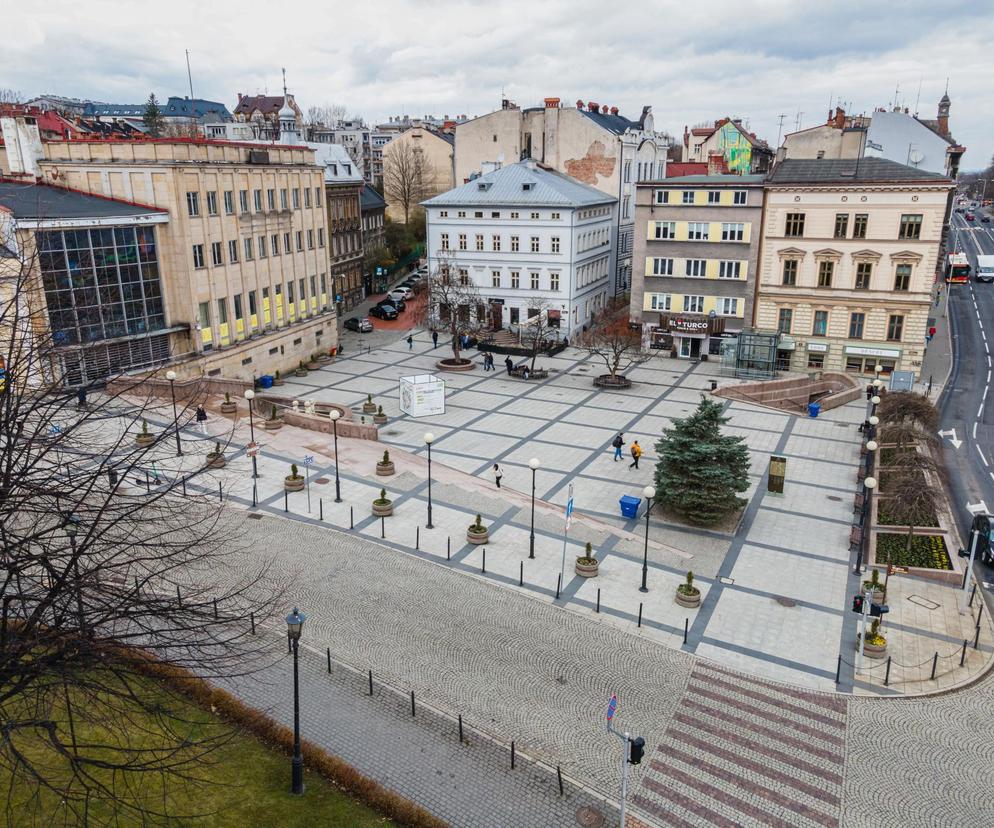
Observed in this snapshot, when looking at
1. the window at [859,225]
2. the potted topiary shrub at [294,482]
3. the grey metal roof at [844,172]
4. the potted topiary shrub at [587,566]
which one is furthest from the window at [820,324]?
the potted topiary shrub at [294,482]

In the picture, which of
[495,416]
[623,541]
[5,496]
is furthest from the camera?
[495,416]

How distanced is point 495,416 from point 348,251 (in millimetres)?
37283

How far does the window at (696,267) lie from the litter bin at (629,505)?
30.3 meters

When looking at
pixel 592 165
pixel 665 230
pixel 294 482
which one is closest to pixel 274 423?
pixel 294 482

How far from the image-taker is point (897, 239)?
4838cm

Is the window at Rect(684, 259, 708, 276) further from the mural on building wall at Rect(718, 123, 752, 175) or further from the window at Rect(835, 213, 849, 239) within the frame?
the mural on building wall at Rect(718, 123, 752, 175)

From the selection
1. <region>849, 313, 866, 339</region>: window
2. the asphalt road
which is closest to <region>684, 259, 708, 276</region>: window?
<region>849, 313, 866, 339</region>: window

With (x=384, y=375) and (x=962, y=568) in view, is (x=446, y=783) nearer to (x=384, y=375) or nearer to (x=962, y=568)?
(x=962, y=568)

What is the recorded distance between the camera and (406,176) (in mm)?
93000

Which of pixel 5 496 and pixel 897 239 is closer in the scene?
pixel 5 496

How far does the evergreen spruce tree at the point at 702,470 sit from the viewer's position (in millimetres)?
28031

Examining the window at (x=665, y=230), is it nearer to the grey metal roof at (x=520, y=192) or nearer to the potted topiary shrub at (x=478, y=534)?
the grey metal roof at (x=520, y=192)

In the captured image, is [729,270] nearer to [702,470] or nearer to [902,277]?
[902,277]

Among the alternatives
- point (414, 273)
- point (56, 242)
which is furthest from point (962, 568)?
point (414, 273)
